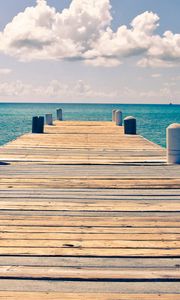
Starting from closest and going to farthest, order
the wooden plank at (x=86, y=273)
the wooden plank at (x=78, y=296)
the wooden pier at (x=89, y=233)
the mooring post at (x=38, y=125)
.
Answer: the wooden plank at (x=78, y=296), the wooden pier at (x=89, y=233), the wooden plank at (x=86, y=273), the mooring post at (x=38, y=125)

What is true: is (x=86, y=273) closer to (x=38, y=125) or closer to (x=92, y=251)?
(x=92, y=251)

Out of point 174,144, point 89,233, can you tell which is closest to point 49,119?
point 174,144

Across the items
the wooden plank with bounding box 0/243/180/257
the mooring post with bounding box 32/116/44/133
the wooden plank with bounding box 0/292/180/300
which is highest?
the mooring post with bounding box 32/116/44/133

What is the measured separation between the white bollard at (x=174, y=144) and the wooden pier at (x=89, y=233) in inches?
32.1

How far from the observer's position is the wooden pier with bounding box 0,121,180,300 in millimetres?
3633

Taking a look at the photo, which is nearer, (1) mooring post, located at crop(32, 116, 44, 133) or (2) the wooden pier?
(2) the wooden pier

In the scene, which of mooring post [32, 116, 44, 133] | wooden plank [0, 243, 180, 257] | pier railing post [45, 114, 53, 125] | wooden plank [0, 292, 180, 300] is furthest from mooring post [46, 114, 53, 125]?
wooden plank [0, 292, 180, 300]

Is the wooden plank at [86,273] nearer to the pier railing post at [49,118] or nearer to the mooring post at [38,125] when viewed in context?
the mooring post at [38,125]

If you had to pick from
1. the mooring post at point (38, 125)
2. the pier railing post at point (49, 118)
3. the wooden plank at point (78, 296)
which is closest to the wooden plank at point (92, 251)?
the wooden plank at point (78, 296)

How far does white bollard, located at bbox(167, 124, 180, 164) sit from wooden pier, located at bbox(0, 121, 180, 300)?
2.67 ft

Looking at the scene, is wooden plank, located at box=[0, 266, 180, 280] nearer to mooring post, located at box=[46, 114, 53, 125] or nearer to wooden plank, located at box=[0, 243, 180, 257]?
wooden plank, located at box=[0, 243, 180, 257]

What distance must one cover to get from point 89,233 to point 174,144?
590 cm

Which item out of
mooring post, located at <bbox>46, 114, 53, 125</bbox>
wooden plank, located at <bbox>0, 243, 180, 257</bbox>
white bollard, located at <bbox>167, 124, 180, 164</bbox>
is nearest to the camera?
wooden plank, located at <bbox>0, 243, 180, 257</bbox>

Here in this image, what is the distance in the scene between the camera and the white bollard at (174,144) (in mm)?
10352
